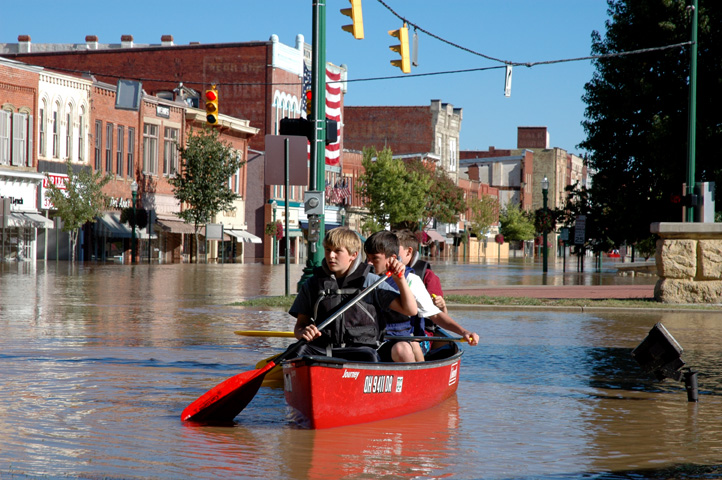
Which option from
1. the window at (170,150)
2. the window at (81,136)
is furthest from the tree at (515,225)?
the window at (81,136)

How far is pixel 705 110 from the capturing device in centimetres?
3150

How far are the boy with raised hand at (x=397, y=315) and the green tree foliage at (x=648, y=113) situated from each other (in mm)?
22261

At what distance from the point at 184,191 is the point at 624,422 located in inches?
2018

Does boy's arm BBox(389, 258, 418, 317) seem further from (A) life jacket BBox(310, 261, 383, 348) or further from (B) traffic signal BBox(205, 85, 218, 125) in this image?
(B) traffic signal BBox(205, 85, 218, 125)

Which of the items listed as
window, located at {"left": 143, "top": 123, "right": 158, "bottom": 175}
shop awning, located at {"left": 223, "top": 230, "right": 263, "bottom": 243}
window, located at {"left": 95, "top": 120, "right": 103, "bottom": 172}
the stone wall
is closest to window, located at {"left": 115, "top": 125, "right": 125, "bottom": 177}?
window, located at {"left": 95, "top": 120, "right": 103, "bottom": 172}

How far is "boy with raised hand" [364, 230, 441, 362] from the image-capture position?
800 cm

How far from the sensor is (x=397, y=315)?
8.57 m

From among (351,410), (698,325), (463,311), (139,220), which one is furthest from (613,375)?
(139,220)

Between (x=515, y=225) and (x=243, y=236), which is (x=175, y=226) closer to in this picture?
(x=243, y=236)

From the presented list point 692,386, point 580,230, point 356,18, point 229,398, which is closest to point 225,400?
point 229,398

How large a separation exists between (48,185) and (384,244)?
43.6m

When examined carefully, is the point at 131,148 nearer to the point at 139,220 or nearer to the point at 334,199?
the point at 139,220

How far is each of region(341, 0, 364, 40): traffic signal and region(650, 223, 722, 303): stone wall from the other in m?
7.98

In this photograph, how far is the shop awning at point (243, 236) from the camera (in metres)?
64.5
